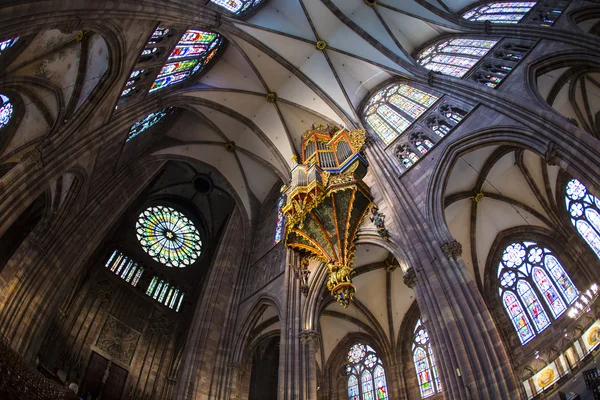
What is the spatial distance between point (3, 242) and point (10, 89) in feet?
22.9

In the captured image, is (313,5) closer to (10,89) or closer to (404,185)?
(404,185)

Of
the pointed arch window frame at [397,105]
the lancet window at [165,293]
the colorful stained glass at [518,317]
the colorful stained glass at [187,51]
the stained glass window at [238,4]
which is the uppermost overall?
the stained glass window at [238,4]

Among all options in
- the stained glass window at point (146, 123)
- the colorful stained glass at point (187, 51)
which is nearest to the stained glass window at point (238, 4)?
the colorful stained glass at point (187, 51)

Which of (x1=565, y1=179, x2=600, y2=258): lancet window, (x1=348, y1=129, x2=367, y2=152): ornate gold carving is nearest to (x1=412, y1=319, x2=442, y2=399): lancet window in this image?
(x1=565, y1=179, x2=600, y2=258): lancet window

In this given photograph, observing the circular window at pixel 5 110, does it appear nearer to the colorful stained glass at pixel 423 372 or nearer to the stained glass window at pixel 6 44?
the stained glass window at pixel 6 44

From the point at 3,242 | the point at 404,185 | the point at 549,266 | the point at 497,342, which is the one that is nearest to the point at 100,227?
the point at 3,242

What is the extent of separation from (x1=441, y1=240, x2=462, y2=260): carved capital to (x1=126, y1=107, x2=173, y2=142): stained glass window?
11.0m

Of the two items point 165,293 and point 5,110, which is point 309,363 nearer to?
point 5,110

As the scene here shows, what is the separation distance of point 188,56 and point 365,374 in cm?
1301

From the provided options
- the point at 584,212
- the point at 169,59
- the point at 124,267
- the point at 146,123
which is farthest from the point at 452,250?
the point at 124,267

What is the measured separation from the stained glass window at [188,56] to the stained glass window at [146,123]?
1542mm

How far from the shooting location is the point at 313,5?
1559cm

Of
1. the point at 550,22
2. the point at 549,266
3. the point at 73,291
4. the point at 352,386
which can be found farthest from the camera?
the point at 73,291

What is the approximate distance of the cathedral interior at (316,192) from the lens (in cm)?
919
